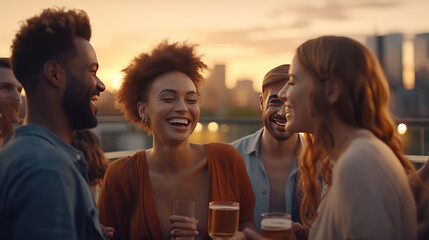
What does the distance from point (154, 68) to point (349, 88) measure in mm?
1608

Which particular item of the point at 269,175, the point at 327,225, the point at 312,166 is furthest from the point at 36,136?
the point at 269,175

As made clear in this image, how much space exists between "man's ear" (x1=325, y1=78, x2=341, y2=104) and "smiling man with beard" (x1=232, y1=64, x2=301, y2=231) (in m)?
1.64

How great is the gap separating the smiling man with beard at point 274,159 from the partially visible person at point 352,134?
1.39 metres

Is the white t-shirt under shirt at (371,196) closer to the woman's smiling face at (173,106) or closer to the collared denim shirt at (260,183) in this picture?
the woman's smiling face at (173,106)

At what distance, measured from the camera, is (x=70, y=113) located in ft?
6.33

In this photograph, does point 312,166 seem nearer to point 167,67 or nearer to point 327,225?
point 327,225

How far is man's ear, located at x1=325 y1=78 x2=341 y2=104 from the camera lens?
186cm

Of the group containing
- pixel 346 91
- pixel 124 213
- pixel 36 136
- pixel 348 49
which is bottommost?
pixel 124 213

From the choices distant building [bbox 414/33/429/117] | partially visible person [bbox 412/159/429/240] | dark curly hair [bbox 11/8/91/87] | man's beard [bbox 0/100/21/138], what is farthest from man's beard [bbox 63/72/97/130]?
distant building [bbox 414/33/429/117]

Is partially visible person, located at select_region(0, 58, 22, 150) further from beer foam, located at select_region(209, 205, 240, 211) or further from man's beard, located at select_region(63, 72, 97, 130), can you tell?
beer foam, located at select_region(209, 205, 240, 211)

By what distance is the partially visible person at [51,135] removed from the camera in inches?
61.4

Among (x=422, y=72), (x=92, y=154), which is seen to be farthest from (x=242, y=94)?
(x=92, y=154)

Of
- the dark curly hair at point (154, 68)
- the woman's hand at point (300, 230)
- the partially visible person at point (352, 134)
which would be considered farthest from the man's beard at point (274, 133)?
the partially visible person at point (352, 134)

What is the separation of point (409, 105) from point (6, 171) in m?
85.8
